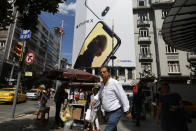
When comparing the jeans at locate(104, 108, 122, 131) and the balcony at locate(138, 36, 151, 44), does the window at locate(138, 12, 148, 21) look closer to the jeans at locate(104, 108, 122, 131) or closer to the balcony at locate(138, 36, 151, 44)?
the balcony at locate(138, 36, 151, 44)

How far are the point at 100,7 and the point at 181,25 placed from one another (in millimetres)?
28475

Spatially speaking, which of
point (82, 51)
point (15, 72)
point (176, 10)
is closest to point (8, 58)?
point (15, 72)

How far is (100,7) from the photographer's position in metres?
32.8

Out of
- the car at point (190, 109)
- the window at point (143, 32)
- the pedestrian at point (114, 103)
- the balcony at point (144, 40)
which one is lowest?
the car at point (190, 109)

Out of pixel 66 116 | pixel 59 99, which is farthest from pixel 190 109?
pixel 59 99

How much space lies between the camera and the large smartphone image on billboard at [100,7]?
105 ft

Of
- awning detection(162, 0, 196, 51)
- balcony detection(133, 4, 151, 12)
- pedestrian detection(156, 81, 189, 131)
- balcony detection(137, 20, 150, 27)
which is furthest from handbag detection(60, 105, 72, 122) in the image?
balcony detection(133, 4, 151, 12)

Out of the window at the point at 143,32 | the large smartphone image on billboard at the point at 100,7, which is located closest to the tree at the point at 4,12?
the window at the point at 143,32

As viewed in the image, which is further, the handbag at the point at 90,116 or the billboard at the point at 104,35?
the billboard at the point at 104,35

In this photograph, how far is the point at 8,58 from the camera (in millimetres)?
32844

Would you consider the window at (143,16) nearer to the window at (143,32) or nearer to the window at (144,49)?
the window at (143,32)

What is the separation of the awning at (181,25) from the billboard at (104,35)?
18.1m

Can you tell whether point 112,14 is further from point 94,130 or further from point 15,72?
point 94,130

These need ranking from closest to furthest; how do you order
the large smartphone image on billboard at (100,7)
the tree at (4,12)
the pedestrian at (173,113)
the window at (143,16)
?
the pedestrian at (173,113) < the tree at (4,12) < the window at (143,16) < the large smartphone image on billboard at (100,7)
